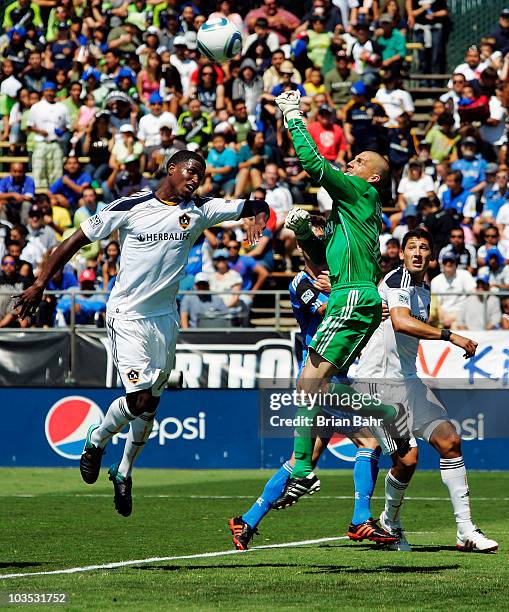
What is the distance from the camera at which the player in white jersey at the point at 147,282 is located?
9.73 m

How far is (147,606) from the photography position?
731 centimetres

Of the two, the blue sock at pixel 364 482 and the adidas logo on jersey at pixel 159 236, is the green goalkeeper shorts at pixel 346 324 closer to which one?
the adidas logo on jersey at pixel 159 236

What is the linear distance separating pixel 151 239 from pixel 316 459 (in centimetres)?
223

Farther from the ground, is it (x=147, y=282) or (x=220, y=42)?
(x=220, y=42)

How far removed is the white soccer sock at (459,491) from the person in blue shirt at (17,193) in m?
14.9

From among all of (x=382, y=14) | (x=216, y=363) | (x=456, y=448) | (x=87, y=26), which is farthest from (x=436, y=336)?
(x=87, y=26)

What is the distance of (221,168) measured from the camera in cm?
2314

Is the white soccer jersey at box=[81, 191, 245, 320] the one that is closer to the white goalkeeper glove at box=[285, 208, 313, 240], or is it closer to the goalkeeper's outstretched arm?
the white goalkeeper glove at box=[285, 208, 313, 240]

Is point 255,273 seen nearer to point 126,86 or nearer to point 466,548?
point 126,86

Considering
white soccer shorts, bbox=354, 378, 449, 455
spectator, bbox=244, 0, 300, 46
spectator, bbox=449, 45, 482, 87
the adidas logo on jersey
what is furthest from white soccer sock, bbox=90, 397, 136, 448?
spectator, bbox=244, 0, 300, 46

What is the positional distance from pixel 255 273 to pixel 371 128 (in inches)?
152

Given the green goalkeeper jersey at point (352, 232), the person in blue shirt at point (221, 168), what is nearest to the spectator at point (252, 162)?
the person in blue shirt at point (221, 168)

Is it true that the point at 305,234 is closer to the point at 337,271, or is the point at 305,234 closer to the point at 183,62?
the point at 337,271

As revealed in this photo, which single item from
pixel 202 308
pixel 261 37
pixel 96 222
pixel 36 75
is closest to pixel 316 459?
pixel 96 222
